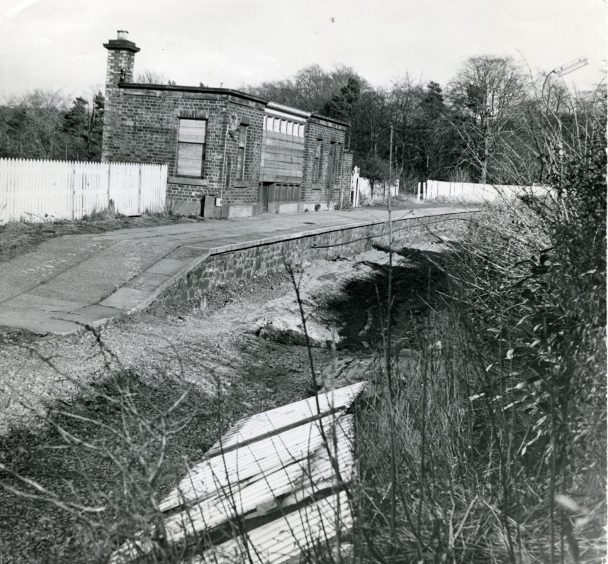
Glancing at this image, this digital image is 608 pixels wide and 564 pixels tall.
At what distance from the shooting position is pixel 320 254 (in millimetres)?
18672

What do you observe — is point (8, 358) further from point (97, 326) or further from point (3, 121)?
point (3, 121)

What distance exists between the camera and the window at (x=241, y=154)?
21469 mm

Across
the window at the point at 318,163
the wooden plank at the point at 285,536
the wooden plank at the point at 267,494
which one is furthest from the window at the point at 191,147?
the wooden plank at the point at 285,536

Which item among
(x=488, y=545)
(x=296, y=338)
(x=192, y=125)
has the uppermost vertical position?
(x=192, y=125)

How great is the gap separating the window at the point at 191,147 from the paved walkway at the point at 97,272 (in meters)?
4.46

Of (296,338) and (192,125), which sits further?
(192,125)

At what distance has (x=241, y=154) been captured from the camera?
71.5 ft

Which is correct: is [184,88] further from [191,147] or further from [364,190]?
[364,190]

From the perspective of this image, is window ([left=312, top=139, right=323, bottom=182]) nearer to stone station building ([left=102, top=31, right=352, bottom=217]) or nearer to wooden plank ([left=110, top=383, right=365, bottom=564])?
stone station building ([left=102, top=31, right=352, bottom=217])

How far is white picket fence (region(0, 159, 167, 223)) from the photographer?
14.9 m

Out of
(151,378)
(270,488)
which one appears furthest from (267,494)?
(151,378)

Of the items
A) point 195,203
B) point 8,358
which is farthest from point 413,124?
point 8,358

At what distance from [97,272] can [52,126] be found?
98.4 ft

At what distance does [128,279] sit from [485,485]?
8311mm
